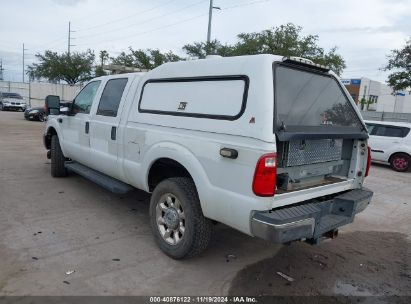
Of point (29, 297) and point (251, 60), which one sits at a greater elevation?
point (251, 60)

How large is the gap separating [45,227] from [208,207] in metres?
2.39

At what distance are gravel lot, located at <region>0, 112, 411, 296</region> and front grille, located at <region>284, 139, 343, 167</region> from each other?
3.89 feet

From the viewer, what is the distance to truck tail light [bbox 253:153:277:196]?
2.96m

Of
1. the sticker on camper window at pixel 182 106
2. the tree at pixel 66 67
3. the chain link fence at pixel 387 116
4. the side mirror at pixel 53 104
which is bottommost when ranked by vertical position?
the side mirror at pixel 53 104

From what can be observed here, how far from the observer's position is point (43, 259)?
375 centimetres

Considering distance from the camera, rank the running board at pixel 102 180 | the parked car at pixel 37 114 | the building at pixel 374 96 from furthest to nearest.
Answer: the building at pixel 374 96 → the parked car at pixel 37 114 → the running board at pixel 102 180

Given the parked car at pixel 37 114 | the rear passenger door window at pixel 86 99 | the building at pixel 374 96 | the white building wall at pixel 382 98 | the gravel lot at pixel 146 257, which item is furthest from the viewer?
the white building wall at pixel 382 98

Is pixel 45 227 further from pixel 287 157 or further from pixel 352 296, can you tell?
pixel 352 296

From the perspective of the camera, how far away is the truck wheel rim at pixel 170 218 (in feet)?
12.7

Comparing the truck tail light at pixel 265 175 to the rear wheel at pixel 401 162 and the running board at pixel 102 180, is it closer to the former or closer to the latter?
the running board at pixel 102 180

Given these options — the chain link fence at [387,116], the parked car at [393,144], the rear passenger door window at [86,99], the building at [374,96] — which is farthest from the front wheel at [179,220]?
the building at [374,96]

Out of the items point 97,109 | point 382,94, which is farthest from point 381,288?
point 382,94

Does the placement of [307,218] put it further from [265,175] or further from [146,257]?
[146,257]

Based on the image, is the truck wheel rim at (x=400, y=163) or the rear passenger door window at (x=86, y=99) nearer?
the rear passenger door window at (x=86, y=99)
